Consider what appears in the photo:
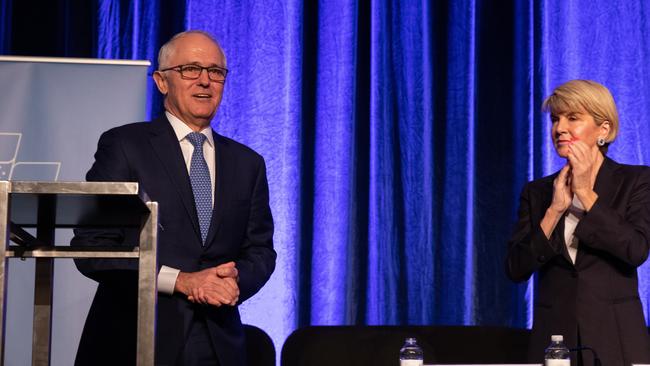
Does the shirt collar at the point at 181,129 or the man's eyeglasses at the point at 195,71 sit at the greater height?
the man's eyeglasses at the point at 195,71

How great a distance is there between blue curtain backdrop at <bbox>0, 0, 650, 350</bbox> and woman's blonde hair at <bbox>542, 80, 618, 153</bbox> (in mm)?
1323

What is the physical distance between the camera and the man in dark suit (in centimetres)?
227

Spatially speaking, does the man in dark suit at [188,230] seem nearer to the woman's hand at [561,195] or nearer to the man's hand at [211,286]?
the man's hand at [211,286]

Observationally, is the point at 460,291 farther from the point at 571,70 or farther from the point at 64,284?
the point at 64,284

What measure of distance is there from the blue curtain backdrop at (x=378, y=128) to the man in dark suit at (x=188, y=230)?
57.7 inches

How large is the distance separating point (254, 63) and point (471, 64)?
41.8 inches

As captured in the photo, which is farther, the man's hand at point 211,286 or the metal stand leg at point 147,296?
the man's hand at point 211,286

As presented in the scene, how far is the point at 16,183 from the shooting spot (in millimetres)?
1527

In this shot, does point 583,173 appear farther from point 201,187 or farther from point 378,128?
point 378,128

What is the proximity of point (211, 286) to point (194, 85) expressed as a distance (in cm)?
68

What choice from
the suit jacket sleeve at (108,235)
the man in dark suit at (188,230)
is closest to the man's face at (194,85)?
the man in dark suit at (188,230)

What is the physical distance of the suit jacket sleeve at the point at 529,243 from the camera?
274 centimetres

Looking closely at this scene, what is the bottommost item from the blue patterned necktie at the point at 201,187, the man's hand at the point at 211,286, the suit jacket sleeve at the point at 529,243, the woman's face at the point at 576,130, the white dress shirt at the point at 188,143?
the man's hand at the point at 211,286

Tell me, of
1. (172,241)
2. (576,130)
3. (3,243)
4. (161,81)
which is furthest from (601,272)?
(3,243)
